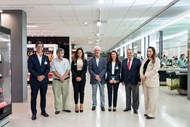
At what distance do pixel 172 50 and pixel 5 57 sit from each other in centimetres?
1942

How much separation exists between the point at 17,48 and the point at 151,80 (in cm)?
412

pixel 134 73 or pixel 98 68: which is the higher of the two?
pixel 98 68

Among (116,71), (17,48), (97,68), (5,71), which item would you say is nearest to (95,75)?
(97,68)

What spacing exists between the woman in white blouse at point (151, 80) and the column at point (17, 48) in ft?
12.2

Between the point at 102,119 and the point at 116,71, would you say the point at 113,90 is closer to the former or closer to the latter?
the point at 116,71

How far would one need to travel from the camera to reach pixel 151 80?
16.8ft

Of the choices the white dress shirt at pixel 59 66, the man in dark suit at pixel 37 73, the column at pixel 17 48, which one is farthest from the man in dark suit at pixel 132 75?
the column at pixel 17 48

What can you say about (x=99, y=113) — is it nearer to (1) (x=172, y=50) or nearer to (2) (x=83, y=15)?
(2) (x=83, y=15)

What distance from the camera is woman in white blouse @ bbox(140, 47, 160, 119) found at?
202 inches

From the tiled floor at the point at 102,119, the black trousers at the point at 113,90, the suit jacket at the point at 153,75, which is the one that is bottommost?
the tiled floor at the point at 102,119

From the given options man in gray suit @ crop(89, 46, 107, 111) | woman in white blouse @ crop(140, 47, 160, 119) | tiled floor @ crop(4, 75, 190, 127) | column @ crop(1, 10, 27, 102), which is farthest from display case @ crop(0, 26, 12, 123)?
woman in white blouse @ crop(140, 47, 160, 119)

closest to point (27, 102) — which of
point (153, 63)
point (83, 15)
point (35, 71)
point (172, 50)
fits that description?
point (35, 71)

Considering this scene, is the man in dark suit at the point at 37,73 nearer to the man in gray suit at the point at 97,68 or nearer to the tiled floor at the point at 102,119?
the tiled floor at the point at 102,119

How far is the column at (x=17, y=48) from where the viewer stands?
719cm
